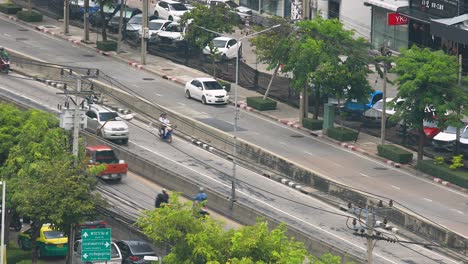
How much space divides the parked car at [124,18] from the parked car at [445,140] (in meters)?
31.6

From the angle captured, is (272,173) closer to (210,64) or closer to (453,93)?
(453,93)

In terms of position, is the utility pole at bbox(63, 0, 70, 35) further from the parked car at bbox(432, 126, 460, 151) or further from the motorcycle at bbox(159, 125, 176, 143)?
the parked car at bbox(432, 126, 460, 151)

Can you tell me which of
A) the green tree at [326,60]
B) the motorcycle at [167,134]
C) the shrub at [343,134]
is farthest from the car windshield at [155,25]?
the shrub at [343,134]

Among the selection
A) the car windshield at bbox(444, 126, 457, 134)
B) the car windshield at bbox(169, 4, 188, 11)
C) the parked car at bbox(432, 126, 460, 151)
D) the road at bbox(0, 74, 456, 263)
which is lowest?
the road at bbox(0, 74, 456, 263)

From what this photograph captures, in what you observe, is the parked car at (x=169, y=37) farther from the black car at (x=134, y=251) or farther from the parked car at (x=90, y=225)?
the black car at (x=134, y=251)

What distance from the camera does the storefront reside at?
104 meters

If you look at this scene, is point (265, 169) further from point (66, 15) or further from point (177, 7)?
point (177, 7)

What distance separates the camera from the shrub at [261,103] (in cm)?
9331

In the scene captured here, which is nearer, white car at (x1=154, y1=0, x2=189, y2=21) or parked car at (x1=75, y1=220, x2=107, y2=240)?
parked car at (x1=75, y1=220, x2=107, y2=240)

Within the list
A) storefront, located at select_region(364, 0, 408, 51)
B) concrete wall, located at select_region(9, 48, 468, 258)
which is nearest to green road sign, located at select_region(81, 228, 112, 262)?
concrete wall, located at select_region(9, 48, 468, 258)

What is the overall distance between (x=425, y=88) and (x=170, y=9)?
36067mm

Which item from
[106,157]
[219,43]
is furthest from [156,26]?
[106,157]

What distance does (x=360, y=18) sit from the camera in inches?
4343

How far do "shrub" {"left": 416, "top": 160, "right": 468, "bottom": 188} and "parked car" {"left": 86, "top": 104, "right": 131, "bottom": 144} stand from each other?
1622 centimetres
